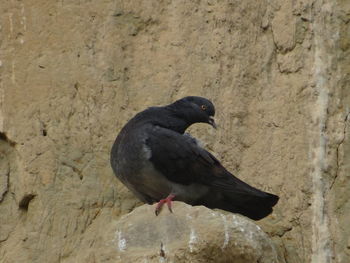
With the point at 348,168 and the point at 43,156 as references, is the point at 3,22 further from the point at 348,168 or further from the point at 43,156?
the point at 348,168

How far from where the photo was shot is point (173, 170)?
680 cm

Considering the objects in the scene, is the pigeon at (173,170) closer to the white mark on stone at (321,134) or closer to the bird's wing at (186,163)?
the bird's wing at (186,163)

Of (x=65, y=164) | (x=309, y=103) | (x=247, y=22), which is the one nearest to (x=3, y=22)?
(x=65, y=164)

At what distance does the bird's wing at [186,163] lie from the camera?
680 cm

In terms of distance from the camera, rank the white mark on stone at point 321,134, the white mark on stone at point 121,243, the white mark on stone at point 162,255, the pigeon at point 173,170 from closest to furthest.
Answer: the white mark on stone at point 162,255
the white mark on stone at point 121,243
the pigeon at point 173,170
the white mark on stone at point 321,134

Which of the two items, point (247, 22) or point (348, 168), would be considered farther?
point (247, 22)

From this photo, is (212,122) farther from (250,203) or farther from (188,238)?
(188,238)

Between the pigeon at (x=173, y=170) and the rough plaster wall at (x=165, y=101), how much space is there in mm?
345

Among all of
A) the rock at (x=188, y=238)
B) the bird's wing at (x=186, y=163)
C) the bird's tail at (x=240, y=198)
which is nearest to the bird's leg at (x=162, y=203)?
the rock at (x=188, y=238)

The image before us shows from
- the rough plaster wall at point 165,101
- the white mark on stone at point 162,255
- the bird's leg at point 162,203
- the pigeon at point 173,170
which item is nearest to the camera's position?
the white mark on stone at point 162,255

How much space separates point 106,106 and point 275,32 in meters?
1.36

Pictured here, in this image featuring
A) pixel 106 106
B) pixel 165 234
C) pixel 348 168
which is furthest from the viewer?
pixel 106 106

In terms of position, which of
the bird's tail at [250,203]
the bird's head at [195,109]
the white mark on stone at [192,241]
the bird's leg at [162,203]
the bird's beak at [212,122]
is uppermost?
the bird's head at [195,109]

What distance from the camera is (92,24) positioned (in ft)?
25.6
